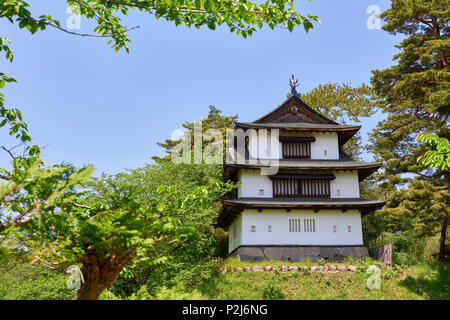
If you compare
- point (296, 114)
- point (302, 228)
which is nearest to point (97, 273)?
point (302, 228)

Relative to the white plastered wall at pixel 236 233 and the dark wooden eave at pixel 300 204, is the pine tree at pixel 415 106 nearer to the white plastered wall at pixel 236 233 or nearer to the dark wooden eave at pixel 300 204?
the dark wooden eave at pixel 300 204

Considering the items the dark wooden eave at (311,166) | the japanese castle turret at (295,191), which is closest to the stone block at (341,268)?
the japanese castle turret at (295,191)

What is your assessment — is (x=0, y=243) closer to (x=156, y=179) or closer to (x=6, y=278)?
(x=156, y=179)

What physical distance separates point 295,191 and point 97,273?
67.1 ft

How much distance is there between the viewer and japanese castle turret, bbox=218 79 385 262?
2208cm

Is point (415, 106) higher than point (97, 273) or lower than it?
higher

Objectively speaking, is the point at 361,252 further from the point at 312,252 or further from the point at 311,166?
the point at 311,166

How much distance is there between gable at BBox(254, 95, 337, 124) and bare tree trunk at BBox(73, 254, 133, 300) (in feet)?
75.1

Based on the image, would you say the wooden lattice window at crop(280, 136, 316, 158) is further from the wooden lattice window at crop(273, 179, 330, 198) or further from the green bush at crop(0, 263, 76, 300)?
the green bush at crop(0, 263, 76, 300)

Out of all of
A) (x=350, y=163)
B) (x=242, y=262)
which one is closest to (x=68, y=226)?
(x=242, y=262)

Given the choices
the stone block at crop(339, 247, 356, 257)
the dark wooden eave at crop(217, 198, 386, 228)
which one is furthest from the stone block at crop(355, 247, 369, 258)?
the dark wooden eave at crop(217, 198, 386, 228)

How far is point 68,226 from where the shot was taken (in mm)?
4668

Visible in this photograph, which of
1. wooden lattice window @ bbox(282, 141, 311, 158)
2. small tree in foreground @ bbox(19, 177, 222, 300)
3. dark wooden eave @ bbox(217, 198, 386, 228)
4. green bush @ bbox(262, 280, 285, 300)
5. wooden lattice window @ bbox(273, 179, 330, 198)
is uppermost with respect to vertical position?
wooden lattice window @ bbox(282, 141, 311, 158)

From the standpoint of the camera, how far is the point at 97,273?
467cm
